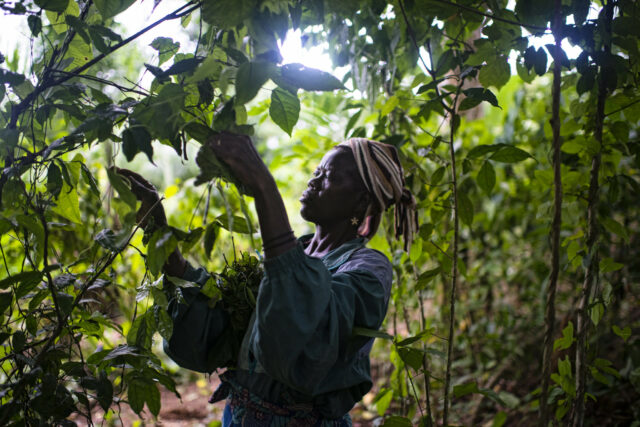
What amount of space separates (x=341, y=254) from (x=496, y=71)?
57 cm

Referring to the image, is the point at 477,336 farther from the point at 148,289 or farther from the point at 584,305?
the point at 148,289

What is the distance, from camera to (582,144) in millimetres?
1387

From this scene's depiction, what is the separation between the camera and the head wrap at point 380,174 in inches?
49.0

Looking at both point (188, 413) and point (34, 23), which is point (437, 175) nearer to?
point (34, 23)

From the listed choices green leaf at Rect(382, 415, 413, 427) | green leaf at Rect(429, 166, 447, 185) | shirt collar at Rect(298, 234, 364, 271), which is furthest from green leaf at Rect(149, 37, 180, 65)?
green leaf at Rect(382, 415, 413, 427)

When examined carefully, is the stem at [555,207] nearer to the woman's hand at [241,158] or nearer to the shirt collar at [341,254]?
the shirt collar at [341,254]

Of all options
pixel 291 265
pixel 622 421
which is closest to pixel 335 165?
pixel 291 265

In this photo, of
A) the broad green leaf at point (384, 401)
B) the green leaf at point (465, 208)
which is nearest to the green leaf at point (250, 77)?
the green leaf at point (465, 208)

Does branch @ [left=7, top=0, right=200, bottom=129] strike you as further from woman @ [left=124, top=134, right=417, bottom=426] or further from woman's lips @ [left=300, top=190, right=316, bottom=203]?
woman's lips @ [left=300, top=190, right=316, bottom=203]

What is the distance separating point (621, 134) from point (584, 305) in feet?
1.61

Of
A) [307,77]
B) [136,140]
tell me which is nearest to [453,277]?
[307,77]

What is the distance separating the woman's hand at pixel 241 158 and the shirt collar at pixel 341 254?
36 centimetres

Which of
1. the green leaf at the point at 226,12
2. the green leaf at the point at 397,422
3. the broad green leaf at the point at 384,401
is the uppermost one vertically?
the green leaf at the point at 226,12

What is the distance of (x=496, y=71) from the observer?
1.20 meters
